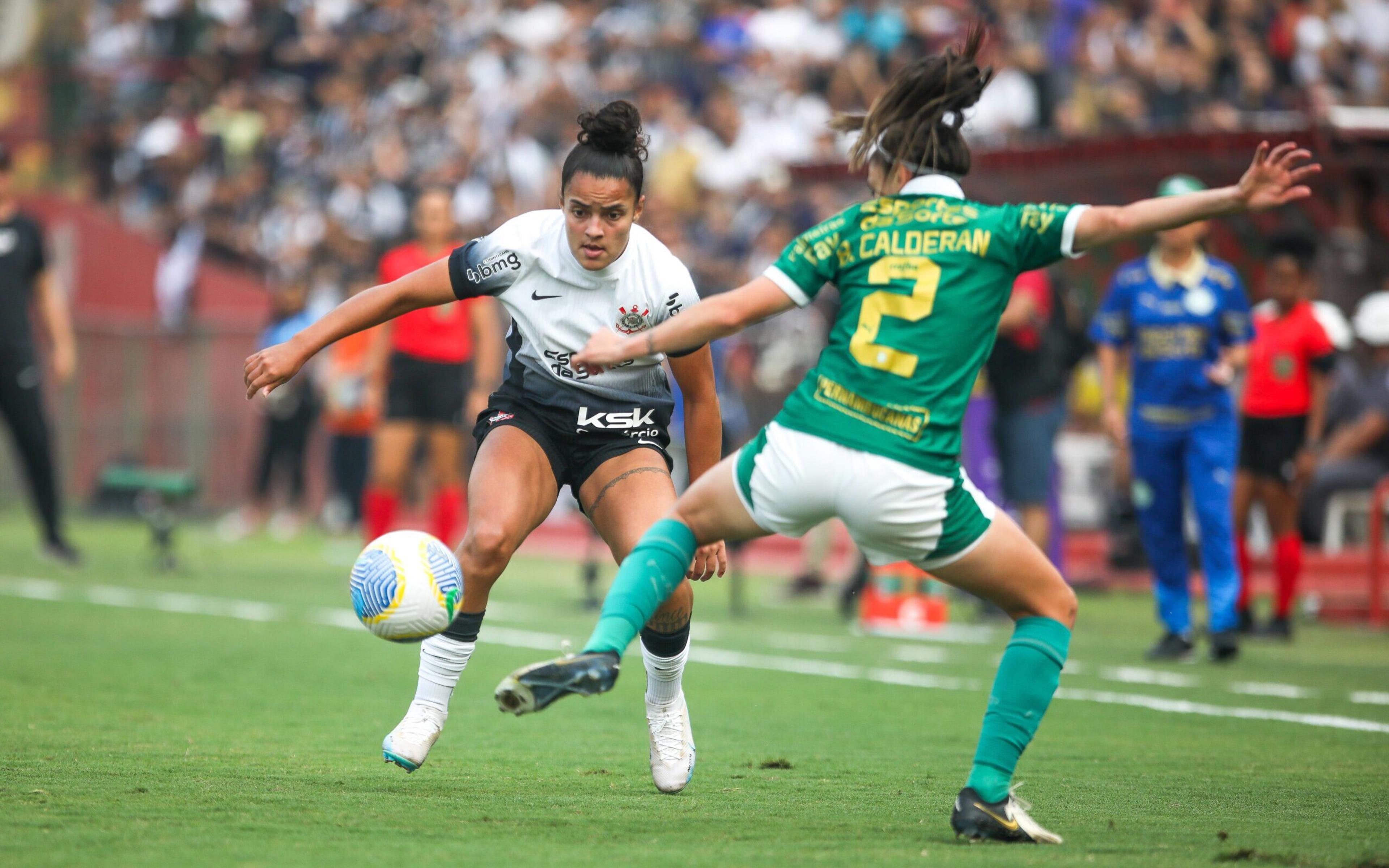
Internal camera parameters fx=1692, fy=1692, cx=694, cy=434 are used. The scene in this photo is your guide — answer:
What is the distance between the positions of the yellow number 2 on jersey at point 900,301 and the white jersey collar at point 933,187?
0.22 m

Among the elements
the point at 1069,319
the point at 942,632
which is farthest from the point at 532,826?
the point at 1069,319

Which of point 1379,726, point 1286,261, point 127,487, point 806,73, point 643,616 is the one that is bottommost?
point 127,487

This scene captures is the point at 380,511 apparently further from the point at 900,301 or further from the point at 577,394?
the point at 900,301

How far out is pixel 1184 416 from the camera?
10.2 metres

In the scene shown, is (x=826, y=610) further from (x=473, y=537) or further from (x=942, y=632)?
(x=473, y=537)

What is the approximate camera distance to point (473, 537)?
223 inches

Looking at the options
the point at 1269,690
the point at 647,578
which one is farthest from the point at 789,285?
the point at 1269,690

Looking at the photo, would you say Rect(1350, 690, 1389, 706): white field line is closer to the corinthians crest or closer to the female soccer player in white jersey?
Answer: the female soccer player in white jersey

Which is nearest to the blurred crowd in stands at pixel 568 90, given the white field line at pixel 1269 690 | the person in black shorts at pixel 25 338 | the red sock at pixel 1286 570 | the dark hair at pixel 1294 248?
the dark hair at pixel 1294 248

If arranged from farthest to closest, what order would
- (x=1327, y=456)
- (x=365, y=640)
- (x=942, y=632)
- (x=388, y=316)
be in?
1. (x=1327, y=456)
2. (x=942, y=632)
3. (x=365, y=640)
4. (x=388, y=316)

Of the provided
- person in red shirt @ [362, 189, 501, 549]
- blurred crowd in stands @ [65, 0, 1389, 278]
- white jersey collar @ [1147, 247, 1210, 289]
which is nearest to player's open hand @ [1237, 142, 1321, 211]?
white jersey collar @ [1147, 247, 1210, 289]

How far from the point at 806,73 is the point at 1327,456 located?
8.80 metres

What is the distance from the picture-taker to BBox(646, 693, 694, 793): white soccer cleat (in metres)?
5.64

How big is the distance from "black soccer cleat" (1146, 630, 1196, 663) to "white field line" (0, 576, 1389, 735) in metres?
1.40
